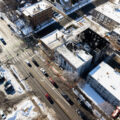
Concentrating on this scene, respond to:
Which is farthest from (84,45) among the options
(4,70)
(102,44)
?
(4,70)

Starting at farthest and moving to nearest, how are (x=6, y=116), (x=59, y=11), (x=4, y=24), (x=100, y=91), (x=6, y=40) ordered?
(x=59, y=11)
(x=4, y=24)
(x=6, y=40)
(x=100, y=91)
(x=6, y=116)

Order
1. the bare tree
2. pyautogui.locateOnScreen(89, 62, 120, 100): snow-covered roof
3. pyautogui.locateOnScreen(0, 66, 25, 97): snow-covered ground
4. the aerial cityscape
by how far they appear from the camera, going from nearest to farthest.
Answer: pyautogui.locateOnScreen(89, 62, 120, 100): snow-covered roof
the bare tree
the aerial cityscape
pyautogui.locateOnScreen(0, 66, 25, 97): snow-covered ground

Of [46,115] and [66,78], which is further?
[66,78]

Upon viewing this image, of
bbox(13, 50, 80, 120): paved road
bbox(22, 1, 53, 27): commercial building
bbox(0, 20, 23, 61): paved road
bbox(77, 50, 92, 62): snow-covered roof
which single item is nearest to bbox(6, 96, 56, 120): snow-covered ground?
bbox(13, 50, 80, 120): paved road

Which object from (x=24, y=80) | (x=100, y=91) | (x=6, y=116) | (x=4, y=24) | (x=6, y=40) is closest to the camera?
(x=6, y=116)

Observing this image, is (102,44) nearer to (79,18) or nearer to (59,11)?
(79,18)

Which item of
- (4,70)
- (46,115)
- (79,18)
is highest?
(79,18)

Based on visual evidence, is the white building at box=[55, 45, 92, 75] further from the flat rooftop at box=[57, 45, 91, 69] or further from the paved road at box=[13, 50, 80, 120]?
the paved road at box=[13, 50, 80, 120]

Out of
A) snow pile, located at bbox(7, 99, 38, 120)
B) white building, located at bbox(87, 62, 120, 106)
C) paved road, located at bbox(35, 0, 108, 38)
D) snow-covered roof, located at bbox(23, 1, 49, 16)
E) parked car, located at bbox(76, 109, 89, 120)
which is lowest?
parked car, located at bbox(76, 109, 89, 120)
